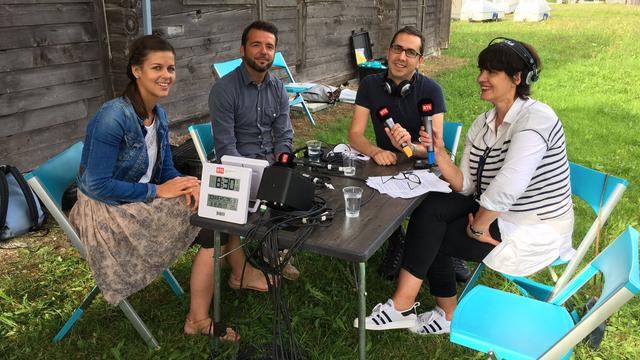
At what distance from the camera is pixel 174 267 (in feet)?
11.4

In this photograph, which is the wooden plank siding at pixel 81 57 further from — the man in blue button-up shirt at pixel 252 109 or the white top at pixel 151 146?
the white top at pixel 151 146

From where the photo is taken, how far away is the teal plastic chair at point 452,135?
348cm

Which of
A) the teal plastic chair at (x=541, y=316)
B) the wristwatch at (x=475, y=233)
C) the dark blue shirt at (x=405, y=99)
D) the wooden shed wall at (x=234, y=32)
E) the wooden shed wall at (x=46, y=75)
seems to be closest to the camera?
the teal plastic chair at (x=541, y=316)

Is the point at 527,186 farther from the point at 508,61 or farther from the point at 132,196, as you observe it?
the point at 132,196

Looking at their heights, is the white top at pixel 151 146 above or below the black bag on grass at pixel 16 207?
above

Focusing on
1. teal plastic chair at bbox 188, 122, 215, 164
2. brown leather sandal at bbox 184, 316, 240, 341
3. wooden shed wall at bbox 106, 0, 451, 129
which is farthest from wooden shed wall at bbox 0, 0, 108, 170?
brown leather sandal at bbox 184, 316, 240, 341

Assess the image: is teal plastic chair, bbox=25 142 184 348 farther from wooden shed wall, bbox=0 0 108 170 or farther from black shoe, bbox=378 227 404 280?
wooden shed wall, bbox=0 0 108 170

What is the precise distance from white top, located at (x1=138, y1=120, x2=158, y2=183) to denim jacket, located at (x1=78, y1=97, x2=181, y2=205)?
0.04 metres

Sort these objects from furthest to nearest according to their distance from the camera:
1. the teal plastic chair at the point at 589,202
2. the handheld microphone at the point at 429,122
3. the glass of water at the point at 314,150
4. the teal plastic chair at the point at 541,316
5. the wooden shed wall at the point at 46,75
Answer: the wooden shed wall at the point at 46,75 < the glass of water at the point at 314,150 < the handheld microphone at the point at 429,122 < the teal plastic chair at the point at 589,202 < the teal plastic chair at the point at 541,316

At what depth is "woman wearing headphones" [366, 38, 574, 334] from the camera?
7.85 ft

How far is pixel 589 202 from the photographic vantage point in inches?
103

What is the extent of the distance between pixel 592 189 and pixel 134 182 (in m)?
2.30

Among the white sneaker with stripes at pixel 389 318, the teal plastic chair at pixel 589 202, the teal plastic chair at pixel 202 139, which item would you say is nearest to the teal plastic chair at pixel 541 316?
the teal plastic chair at pixel 589 202

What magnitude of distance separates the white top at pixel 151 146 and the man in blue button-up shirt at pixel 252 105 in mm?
533
